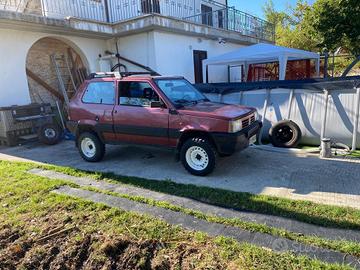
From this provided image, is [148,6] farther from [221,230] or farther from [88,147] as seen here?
[221,230]

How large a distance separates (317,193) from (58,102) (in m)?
9.49

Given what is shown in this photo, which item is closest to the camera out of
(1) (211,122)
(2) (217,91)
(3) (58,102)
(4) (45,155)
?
(1) (211,122)

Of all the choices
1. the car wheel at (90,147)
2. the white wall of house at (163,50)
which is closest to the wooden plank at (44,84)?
the white wall of house at (163,50)

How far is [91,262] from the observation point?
304cm

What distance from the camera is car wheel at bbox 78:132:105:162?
21.3 ft

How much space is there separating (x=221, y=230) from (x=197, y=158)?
2057mm

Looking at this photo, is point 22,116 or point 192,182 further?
point 22,116

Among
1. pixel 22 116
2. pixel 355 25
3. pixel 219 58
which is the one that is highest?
pixel 355 25

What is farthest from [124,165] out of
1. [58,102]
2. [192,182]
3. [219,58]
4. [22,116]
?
[219,58]

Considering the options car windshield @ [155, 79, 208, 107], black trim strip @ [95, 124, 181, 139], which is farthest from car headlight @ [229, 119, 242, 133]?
car windshield @ [155, 79, 208, 107]

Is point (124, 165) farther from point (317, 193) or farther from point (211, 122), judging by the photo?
point (317, 193)

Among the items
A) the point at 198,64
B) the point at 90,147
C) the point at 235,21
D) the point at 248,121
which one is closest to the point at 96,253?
the point at 248,121

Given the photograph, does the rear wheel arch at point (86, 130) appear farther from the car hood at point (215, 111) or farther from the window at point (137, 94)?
the car hood at point (215, 111)

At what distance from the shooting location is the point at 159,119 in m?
5.57
